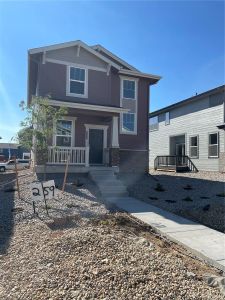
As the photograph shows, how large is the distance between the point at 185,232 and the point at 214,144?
14835 mm

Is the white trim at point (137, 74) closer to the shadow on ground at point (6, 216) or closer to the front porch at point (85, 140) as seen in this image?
the front porch at point (85, 140)

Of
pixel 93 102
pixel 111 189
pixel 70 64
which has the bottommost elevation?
pixel 111 189

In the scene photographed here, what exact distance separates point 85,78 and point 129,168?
5.63 meters

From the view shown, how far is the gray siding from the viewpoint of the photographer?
19.7 meters

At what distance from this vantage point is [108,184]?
38.3ft

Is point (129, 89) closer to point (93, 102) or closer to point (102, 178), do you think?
point (93, 102)

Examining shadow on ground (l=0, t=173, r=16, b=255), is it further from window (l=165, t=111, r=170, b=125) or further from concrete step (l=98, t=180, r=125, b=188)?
window (l=165, t=111, r=170, b=125)

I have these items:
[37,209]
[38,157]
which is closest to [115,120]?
[38,157]

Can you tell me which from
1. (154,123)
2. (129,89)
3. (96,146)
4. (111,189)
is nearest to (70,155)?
(96,146)

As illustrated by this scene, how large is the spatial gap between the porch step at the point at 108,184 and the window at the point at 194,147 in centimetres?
1069

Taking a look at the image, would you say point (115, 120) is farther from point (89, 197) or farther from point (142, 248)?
point (142, 248)

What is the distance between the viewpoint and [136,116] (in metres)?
17.8

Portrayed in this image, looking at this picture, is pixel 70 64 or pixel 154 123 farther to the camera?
pixel 154 123

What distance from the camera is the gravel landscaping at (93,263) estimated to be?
3.66 metres
